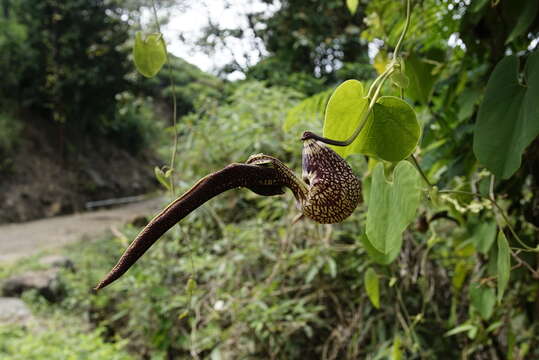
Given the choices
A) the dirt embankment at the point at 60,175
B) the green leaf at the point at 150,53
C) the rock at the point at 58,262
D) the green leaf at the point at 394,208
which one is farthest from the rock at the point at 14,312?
the dirt embankment at the point at 60,175

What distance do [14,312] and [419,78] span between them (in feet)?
8.62

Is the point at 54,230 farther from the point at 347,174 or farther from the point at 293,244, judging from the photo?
the point at 347,174

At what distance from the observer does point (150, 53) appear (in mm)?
428

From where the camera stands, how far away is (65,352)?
5.23ft

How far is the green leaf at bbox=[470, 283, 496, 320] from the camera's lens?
1.88ft

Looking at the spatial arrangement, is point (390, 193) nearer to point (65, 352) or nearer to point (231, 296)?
point (231, 296)

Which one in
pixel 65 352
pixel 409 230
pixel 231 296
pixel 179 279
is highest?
pixel 409 230

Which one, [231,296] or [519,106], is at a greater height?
[519,106]

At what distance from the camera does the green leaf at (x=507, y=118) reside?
1.05ft

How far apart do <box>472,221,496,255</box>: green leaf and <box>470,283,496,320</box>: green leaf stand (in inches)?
2.1

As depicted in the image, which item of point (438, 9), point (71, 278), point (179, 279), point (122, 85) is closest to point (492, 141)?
point (438, 9)

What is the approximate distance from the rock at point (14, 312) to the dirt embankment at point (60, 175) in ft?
12.1

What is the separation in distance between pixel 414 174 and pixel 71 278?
10.7 ft

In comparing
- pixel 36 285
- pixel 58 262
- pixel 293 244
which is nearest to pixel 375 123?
pixel 293 244
